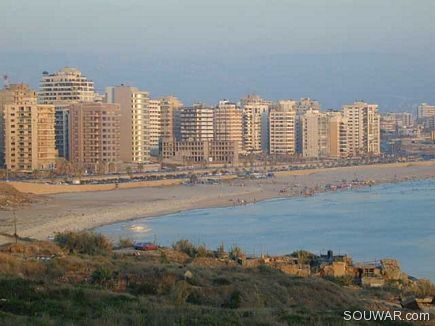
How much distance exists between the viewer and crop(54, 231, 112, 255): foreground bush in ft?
41.5

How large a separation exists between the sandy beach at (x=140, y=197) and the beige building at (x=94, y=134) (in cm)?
595

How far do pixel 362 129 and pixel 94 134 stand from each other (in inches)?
1196

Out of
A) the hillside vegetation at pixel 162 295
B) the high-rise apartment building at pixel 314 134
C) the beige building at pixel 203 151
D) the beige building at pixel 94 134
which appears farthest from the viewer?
the high-rise apartment building at pixel 314 134

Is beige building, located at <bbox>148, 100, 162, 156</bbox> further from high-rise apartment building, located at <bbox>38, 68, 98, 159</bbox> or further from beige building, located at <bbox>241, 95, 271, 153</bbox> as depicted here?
beige building, located at <bbox>241, 95, 271, 153</bbox>

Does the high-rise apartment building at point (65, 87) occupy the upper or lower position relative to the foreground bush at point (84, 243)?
upper

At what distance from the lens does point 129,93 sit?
164 feet

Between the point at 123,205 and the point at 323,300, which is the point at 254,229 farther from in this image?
the point at 323,300

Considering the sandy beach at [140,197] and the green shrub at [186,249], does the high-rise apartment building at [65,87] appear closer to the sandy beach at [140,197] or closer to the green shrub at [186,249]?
the sandy beach at [140,197]

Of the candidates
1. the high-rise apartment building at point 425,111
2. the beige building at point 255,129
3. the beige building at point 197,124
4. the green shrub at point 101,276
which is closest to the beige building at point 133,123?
the beige building at point 197,124

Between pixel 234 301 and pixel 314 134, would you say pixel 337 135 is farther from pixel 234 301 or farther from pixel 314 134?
pixel 234 301

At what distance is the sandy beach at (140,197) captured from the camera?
2339 centimetres

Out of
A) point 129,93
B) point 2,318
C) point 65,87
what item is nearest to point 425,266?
point 2,318

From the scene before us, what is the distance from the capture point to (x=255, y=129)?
63.1 metres

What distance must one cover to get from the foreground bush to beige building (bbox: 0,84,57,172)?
27.5 metres
